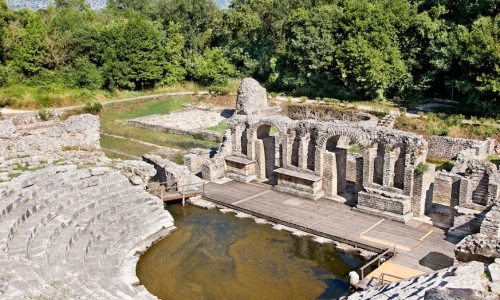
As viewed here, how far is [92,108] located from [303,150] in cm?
2790

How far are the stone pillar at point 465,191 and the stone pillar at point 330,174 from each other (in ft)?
18.4

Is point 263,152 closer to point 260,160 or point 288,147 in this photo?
point 260,160

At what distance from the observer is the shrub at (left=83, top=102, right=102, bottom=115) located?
4598cm

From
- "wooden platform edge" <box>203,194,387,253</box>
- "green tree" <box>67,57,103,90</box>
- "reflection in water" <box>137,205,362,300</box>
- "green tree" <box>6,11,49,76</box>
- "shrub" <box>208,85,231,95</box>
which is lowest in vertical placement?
"reflection in water" <box>137,205,362,300</box>

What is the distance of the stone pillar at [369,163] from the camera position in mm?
21875

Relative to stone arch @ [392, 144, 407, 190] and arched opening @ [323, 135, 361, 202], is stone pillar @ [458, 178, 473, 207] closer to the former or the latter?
stone arch @ [392, 144, 407, 190]

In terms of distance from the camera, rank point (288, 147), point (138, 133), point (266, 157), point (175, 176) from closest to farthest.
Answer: point (288, 147) < point (175, 176) < point (266, 157) < point (138, 133)

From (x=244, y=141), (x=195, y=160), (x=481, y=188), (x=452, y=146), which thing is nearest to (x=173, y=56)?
(x=195, y=160)

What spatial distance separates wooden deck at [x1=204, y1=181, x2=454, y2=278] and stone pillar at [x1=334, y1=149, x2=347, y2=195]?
45.7 inches

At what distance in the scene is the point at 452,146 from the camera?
3067 cm

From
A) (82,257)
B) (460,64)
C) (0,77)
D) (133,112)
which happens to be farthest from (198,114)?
(82,257)

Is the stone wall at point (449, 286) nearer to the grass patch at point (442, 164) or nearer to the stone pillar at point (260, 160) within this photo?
the stone pillar at point (260, 160)

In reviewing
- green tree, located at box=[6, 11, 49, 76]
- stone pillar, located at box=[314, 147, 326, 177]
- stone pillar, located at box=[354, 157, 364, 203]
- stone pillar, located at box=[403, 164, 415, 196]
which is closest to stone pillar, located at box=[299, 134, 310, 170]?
stone pillar, located at box=[314, 147, 326, 177]

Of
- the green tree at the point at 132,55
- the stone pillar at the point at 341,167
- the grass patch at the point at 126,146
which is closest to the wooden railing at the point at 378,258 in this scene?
the stone pillar at the point at 341,167
